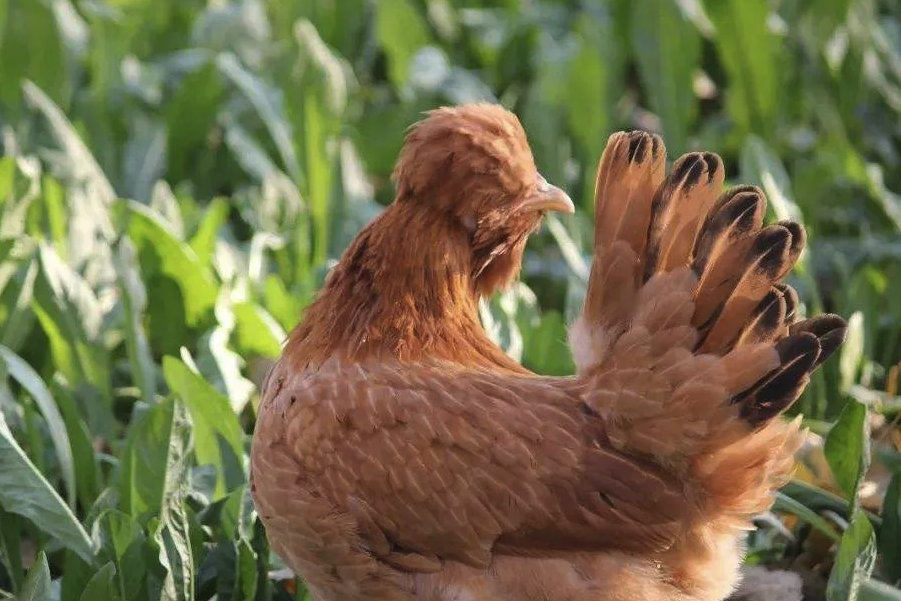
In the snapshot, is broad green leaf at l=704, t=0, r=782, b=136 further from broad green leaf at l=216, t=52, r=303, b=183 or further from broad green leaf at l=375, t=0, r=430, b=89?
broad green leaf at l=216, t=52, r=303, b=183

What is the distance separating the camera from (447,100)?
5738 mm

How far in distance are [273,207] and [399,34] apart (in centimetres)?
133

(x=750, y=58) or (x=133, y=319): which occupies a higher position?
(x=750, y=58)

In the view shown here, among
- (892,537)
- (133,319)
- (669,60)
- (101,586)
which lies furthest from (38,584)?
(669,60)

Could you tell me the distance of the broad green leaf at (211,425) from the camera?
3.57 metres

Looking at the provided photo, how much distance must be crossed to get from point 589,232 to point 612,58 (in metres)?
1.14

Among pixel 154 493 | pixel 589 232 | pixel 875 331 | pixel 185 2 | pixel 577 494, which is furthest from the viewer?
pixel 185 2

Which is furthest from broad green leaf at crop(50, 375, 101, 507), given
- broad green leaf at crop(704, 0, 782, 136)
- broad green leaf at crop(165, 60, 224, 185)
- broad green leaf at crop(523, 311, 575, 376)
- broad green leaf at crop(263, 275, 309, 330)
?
broad green leaf at crop(704, 0, 782, 136)

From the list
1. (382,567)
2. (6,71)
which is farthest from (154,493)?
(6,71)

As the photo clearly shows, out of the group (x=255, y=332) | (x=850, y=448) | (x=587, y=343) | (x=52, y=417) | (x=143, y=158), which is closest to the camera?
(x=587, y=343)

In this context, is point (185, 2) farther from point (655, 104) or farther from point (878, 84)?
point (878, 84)

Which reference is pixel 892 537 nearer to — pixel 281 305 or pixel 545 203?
pixel 545 203

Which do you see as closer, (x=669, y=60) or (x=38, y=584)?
(x=38, y=584)

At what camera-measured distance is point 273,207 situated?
16.8 feet
